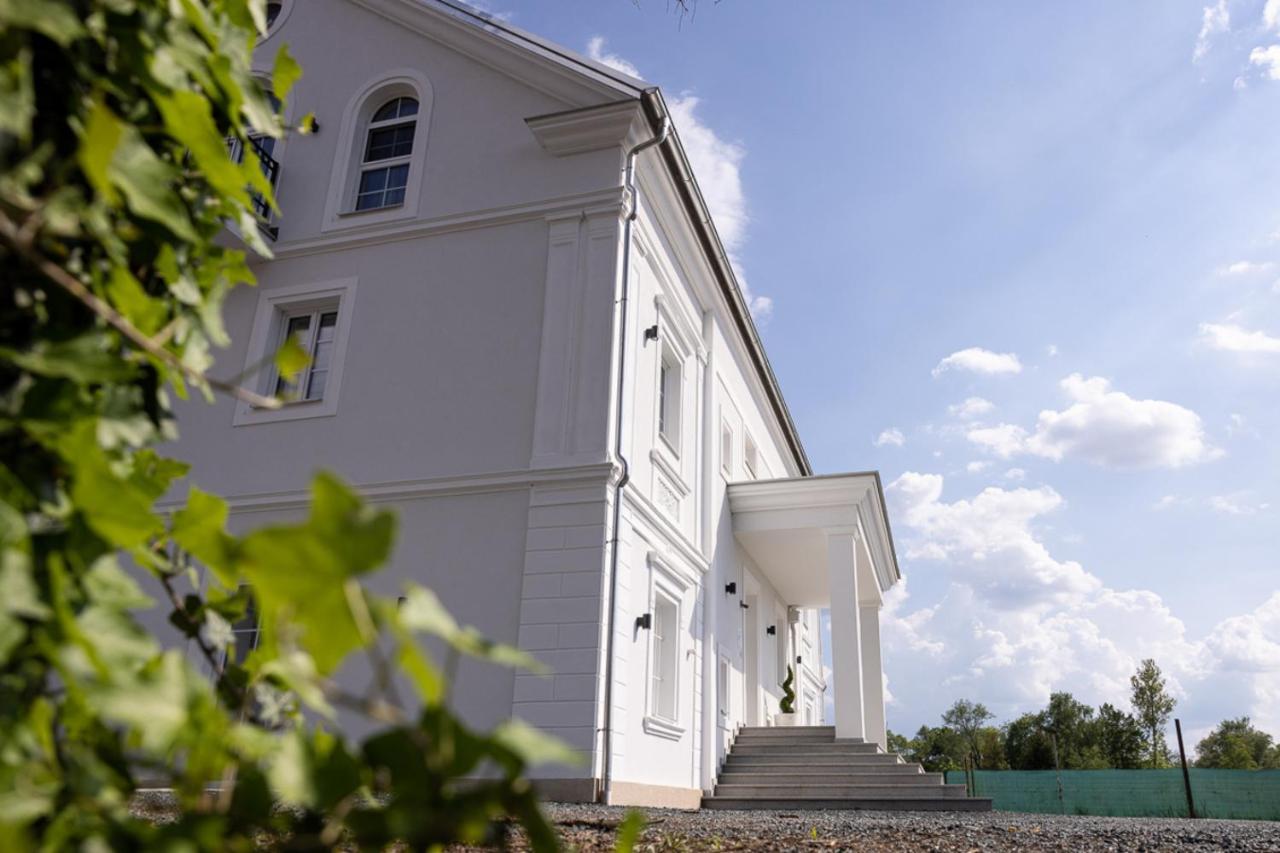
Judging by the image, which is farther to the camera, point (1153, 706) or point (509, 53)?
point (1153, 706)

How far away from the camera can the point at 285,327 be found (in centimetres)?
1136

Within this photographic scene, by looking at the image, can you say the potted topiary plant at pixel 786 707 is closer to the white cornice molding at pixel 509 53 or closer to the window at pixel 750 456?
the window at pixel 750 456

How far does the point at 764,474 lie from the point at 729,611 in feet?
16.8

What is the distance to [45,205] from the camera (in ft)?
2.44

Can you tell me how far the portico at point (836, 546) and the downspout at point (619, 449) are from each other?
4752 millimetres

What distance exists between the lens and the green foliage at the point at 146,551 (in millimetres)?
609

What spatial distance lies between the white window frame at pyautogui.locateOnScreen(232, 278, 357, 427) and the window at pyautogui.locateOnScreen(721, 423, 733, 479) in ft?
21.0

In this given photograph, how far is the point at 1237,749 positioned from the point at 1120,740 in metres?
7.40

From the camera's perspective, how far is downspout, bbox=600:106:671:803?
336 inches

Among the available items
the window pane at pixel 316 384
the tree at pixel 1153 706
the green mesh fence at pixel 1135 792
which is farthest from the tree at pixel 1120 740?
the window pane at pixel 316 384

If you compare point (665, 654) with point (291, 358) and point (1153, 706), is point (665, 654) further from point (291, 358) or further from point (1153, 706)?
point (1153, 706)

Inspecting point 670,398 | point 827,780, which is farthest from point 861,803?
point 670,398

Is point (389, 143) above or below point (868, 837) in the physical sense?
above

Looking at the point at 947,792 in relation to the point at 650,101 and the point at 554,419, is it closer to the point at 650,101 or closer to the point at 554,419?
the point at 554,419
